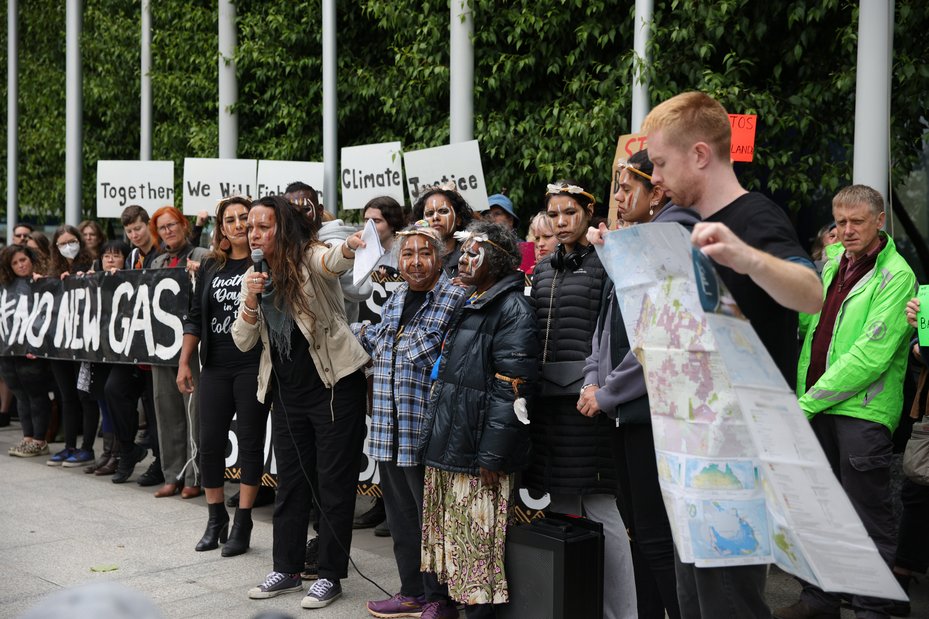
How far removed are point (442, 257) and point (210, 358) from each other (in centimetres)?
186

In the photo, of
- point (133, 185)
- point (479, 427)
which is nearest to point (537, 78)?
point (133, 185)

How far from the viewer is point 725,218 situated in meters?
2.88

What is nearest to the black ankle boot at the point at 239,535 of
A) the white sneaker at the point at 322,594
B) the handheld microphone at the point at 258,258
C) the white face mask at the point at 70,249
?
the white sneaker at the point at 322,594

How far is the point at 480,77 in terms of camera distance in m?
9.82

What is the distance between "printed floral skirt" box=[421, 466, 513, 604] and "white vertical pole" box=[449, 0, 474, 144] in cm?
479

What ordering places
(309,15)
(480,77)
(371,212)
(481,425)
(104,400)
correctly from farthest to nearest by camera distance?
(309,15)
(480,77)
(104,400)
(371,212)
(481,425)

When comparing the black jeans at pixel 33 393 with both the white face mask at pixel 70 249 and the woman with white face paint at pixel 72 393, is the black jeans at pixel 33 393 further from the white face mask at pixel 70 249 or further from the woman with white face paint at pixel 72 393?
the white face mask at pixel 70 249

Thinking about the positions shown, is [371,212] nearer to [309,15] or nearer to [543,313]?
[543,313]

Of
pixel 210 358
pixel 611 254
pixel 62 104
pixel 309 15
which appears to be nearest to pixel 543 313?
pixel 611 254

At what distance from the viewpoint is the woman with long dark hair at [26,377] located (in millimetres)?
10039

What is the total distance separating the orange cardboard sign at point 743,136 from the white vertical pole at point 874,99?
25.3 inches

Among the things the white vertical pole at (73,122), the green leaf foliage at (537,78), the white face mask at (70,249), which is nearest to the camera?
the green leaf foliage at (537,78)

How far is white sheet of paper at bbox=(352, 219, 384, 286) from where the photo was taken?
16.3 feet

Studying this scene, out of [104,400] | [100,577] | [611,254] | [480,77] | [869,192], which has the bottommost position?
[100,577]
